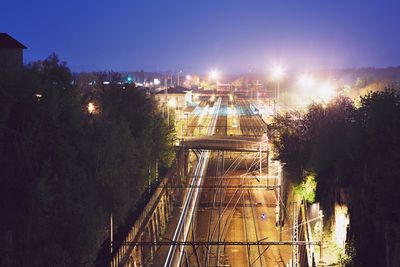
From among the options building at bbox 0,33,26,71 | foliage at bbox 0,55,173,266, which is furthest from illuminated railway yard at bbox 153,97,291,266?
building at bbox 0,33,26,71

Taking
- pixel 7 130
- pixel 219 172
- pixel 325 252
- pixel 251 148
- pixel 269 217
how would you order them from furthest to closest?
pixel 219 172 < pixel 251 148 < pixel 269 217 < pixel 325 252 < pixel 7 130

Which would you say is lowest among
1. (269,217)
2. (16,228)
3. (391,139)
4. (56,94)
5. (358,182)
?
(269,217)

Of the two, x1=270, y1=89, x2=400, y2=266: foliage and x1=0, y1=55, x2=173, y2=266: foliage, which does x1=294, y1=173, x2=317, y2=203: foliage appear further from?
x1=0, y1=55, x2=173, y2=266: foliage

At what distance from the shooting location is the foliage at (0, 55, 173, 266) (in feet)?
30.6

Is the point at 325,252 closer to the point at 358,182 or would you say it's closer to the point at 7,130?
the point at 358,182

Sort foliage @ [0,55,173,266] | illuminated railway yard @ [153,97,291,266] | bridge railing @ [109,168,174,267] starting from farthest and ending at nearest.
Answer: illuminated railway yard @ [153,97,291,266] < bridge railing @ [109,168,174,267] < foliage @ [0,55,173,266]

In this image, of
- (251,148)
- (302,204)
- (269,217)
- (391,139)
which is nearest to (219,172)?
(251,148)

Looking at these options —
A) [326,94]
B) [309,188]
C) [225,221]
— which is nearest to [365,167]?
[309,188]

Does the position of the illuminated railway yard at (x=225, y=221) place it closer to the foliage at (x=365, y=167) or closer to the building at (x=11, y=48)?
the foliage at (x=365, y=167)

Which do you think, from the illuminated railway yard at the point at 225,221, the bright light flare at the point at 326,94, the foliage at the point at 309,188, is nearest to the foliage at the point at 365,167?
the foliage at the point at 309,188

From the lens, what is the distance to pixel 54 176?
34.1 ft

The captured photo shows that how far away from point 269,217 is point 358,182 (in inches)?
342

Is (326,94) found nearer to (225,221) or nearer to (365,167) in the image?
(225,221)

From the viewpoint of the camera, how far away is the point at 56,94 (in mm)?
11695
